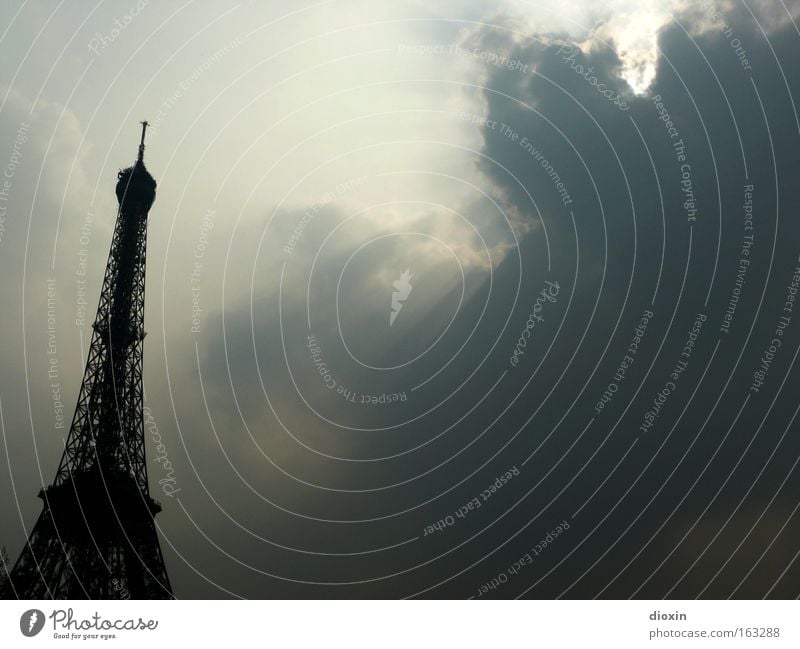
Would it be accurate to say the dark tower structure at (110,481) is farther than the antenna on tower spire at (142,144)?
Yes

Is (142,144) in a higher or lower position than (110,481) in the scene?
higher

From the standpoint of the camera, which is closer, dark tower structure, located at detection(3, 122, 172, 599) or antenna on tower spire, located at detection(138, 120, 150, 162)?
antenna on tower spire, located at detection(138, 120, 150, 162)

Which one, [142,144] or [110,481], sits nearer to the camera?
[142,144]
